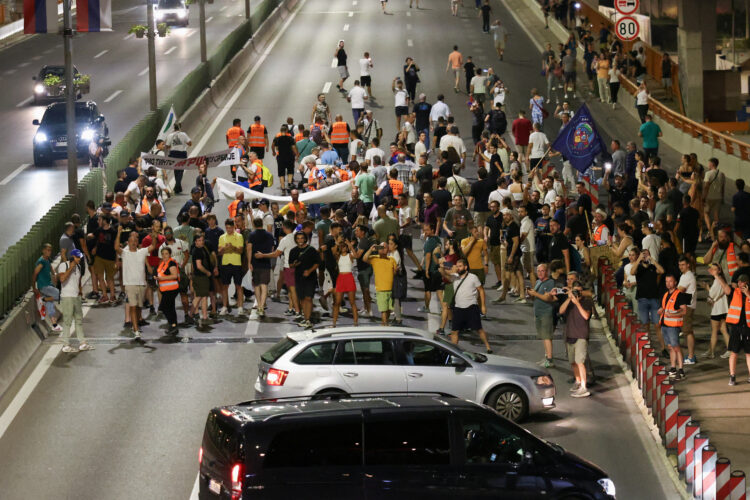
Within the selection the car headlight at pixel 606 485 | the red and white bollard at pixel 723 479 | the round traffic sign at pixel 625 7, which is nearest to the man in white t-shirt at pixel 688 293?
the red and white bollard at pixel 723 479

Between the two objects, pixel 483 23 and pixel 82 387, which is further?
pixel 483 23

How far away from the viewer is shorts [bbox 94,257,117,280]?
75.5ft

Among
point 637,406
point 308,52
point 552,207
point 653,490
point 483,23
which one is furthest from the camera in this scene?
point 483,23

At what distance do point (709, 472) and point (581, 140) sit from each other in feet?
45.3

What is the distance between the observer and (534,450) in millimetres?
12992

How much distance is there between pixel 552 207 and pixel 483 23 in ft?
107

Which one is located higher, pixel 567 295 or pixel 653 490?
pixel 567 295

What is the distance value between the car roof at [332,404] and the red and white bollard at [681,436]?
3.05 m

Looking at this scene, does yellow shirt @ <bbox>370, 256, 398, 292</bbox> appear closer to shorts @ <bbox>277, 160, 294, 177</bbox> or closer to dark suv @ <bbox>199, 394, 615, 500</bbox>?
dark suv @ <bbox>199, 394, 615, 500</bbox>

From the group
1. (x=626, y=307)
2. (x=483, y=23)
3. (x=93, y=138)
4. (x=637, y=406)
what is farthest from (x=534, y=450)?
(x=483, y=23)

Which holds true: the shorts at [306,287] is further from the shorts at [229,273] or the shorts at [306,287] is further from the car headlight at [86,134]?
the car headlight at [86,134]

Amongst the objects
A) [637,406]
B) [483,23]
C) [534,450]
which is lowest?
[637,406]

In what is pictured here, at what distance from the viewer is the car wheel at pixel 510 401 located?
17125 millimetres

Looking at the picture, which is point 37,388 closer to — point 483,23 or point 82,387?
point 82,387
